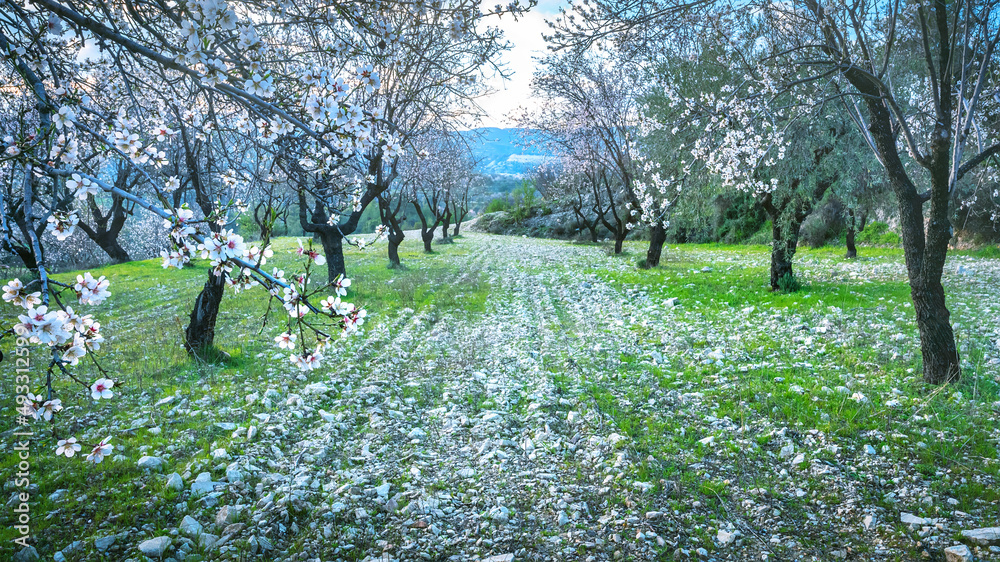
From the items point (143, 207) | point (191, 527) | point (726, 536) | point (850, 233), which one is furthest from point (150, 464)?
point (850, 233)

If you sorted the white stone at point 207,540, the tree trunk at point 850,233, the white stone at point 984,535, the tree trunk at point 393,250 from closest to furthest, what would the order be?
the white stone at point 984,535 < the white stone at point 207,540 < the tree trunk at point 850,233 < the tree trunk at point 393,250

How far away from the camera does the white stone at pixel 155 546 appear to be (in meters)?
3.84

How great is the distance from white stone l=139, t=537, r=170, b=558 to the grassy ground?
72mm

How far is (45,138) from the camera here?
3.07 m

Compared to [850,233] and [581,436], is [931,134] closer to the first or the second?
[581,436]

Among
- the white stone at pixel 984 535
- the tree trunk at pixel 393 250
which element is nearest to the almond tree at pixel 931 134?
the white stone at pixel 984 535

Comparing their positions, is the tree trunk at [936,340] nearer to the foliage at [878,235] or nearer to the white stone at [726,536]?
the white stone at [726,536]

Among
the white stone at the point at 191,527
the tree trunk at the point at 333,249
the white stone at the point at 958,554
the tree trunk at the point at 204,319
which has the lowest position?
the white stone at the point at 191,527

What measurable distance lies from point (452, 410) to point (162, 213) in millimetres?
4515

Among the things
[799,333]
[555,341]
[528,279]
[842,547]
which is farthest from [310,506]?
[528,279]

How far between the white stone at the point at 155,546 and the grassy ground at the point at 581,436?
72 mm

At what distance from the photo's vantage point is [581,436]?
5820 mm

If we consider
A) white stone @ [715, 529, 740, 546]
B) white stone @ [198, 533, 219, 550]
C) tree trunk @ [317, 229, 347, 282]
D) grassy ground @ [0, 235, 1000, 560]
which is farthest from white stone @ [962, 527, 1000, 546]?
tree trunk @ [317, 229, 347, 282]

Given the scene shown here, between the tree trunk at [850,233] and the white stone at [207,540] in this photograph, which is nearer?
the white stone at [207,540]
